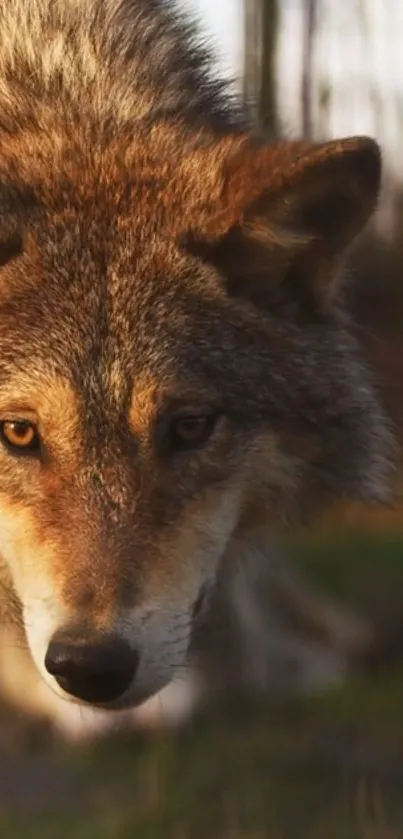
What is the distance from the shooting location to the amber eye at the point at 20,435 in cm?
327

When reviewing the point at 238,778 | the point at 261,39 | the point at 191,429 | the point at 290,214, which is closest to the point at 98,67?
the point at 290,214

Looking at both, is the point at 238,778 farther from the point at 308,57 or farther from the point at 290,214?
the point at 308,57

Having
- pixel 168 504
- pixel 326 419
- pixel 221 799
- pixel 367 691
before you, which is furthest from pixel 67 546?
pixel 367 691

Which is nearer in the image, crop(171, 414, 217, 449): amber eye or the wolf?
the wolf

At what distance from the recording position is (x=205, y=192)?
3.64 meters

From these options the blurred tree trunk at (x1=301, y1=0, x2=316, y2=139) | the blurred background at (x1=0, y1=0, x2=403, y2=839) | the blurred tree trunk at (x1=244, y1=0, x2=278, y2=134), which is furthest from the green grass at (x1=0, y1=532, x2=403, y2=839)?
the blurred tree trunk at (x1=244, y1=0, x2=278, y2=134)

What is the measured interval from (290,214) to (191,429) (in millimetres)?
597

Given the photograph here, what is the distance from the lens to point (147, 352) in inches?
131

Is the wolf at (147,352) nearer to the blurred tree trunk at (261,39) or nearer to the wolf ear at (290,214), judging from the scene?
the wolf ear at (290,214)

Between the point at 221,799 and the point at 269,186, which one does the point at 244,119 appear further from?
the point at 221,799

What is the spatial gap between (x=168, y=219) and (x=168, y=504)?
0.76 m

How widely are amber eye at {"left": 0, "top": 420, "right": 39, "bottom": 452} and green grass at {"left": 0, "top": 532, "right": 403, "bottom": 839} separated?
6.55 ft

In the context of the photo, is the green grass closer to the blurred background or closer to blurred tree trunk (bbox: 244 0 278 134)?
the blurred background

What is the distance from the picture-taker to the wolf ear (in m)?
3.38
